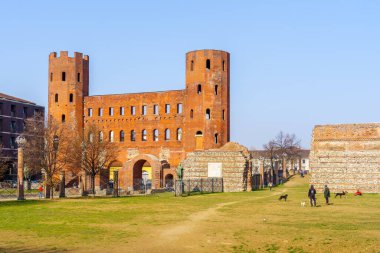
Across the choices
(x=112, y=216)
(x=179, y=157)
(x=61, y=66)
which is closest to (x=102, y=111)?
(x=61, y=66)

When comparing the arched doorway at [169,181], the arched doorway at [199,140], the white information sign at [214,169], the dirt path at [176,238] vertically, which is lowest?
the dirt path at [176,238]

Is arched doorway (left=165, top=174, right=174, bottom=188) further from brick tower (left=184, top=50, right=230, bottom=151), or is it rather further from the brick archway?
brick tower (left=184, top=50, right=230, bottom=151)

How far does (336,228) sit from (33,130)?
1336 inches

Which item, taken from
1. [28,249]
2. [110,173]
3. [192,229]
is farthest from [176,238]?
[110,173]

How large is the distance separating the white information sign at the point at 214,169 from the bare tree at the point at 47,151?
1288 centimetres

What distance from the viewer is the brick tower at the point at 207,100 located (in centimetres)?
5888

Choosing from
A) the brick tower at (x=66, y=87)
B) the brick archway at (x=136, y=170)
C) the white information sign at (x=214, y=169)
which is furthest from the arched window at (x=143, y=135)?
the white information sign at (x=214, y=169)

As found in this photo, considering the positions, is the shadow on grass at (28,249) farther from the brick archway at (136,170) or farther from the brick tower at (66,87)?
the brick tower at (66,87)

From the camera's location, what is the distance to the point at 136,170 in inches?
2328

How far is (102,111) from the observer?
219 ft

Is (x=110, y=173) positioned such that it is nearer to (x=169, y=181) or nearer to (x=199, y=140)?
(x=169, y=181)

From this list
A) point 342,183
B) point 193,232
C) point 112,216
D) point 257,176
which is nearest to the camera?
point 193,232

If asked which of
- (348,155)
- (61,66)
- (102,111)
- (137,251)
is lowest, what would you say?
(137,251)

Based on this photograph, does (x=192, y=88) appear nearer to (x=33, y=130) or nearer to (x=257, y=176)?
(x=257, y=176)
